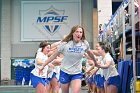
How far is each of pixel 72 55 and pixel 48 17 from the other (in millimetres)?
22830

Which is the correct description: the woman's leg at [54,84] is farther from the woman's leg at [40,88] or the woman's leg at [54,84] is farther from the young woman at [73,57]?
the young woman at [73,57]

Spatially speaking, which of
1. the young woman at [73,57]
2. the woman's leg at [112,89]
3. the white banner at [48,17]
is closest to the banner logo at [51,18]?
the white banner at [48,17]

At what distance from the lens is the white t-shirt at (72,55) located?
6.85 m

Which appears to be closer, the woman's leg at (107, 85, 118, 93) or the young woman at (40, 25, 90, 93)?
the young woman at (40, 25, 90, 93)

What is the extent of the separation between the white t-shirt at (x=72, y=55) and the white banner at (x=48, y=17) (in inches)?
869

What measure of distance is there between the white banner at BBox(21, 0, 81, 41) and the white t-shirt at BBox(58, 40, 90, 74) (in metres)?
22.1

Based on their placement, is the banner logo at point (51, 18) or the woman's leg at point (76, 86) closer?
the woman's leg at point (76, 86)

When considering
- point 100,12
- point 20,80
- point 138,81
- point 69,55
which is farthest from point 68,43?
point 20,80

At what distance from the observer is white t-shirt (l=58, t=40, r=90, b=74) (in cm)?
685

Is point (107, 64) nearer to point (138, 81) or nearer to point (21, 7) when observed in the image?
point (138, 81)

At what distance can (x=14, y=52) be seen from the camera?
94.9 ft

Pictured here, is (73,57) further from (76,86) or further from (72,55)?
(76,86)

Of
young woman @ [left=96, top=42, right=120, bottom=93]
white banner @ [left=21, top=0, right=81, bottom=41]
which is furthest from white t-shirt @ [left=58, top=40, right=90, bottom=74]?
white banner @ [left=21, top=0, right=81, bottom=41]

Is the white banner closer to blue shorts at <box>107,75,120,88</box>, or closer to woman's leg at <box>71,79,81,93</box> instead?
blue shorts at <box>107,75,120,88</box>
